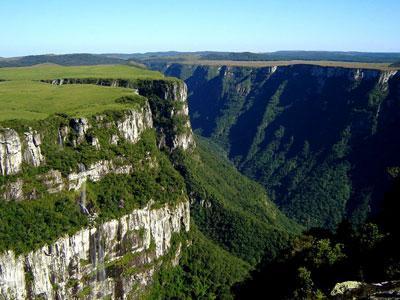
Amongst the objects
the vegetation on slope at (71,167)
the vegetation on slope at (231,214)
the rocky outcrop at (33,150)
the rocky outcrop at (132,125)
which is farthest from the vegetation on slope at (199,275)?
the rocky outcrop at (33,150)

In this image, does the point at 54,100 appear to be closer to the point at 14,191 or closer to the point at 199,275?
the point at 14,191

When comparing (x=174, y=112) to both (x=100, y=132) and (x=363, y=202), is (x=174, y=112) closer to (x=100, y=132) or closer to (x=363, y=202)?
(x=100, y=132)

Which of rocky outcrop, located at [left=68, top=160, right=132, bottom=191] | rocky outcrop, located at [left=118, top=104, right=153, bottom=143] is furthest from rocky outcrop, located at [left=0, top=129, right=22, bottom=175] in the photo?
rocky outcrop, located at [left=118, top=104, right=153, bottom=143]

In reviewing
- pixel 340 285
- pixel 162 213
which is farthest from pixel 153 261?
pixel 340 285

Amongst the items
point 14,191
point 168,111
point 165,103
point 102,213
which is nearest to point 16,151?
point 14,191

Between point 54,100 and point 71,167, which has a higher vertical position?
point 54,100
